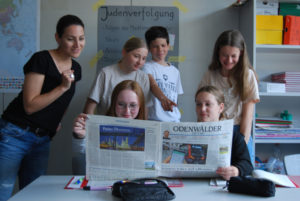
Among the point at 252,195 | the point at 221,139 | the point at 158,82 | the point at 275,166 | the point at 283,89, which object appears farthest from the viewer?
the point at 275,166

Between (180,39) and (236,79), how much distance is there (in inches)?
35.3

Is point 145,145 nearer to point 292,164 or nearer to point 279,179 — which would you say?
point 279,179

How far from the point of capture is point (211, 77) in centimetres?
195

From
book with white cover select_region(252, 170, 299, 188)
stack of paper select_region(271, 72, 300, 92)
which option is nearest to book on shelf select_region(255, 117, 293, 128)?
stack of paper select_region(271, 72, 300, 92)

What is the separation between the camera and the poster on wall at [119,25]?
99.6 inches

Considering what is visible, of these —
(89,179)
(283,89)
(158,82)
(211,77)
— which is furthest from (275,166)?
(89,179)

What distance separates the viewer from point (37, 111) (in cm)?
155

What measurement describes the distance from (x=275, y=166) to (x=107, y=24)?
209cm

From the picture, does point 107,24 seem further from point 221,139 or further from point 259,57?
point 221,139

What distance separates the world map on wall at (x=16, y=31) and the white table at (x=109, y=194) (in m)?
1.73

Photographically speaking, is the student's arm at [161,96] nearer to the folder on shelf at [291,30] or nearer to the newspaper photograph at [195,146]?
the newspaper photograph at [195,146]

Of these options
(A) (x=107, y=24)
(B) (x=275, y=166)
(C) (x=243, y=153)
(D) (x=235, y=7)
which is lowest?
(B) (x=275, y=166)

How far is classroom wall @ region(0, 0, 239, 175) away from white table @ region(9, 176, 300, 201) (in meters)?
1.48

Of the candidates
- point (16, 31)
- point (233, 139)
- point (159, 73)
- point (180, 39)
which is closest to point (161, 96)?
point (159, 73)
